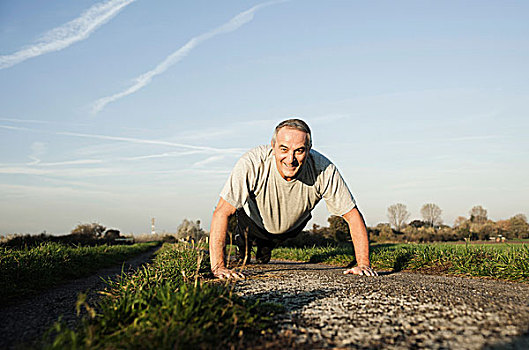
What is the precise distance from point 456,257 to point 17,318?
5.46 m

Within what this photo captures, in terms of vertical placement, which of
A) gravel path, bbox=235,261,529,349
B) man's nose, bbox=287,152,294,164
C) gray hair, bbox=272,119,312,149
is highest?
gray hair, bbox=272,119,312,149

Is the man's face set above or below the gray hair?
below

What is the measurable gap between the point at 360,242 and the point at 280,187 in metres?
1.21

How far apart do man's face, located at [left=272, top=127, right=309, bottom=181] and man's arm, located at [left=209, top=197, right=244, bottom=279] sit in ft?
2.64

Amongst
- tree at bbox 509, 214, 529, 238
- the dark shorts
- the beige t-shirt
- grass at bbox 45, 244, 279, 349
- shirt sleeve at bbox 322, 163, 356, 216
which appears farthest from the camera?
tree at bbox 509, 214, 529, 238

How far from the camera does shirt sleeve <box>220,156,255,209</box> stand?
431 centimetres

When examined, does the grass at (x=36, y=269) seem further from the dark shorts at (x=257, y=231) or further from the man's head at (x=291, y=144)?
the man's head at (x=291, y=144)

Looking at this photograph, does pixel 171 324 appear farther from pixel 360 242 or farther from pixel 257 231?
pixel 257 231

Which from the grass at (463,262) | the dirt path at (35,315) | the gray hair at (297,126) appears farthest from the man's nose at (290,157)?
the grass at (463,262)

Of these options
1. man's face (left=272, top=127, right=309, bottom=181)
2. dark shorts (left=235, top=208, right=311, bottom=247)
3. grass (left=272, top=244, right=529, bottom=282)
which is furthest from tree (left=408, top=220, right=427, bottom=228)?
man's face (left=272, top=127, right=309, bottom=181)

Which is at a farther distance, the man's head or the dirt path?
the man's head

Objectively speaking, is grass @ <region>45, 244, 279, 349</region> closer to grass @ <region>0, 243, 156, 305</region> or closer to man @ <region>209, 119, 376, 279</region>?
man @ <region>209, 119, 376, 279</region>

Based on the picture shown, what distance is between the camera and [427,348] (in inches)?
75.8

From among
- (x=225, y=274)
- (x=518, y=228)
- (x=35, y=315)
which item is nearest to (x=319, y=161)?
(x=225, y=274)
